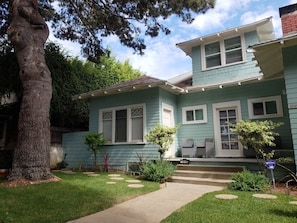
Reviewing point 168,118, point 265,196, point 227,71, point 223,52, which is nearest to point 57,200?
point 265,196

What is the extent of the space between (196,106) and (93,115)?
446 cm

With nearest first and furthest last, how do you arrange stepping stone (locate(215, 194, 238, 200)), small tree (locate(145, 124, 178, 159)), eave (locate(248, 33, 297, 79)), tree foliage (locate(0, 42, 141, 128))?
stepping stone (locate(215, 194, 238, 200))
eave (locate(248, 33, 297, 79))
small tree (locate(145, 124, 178, 159))
tree foliage (locate(0, 42, 141, 128))

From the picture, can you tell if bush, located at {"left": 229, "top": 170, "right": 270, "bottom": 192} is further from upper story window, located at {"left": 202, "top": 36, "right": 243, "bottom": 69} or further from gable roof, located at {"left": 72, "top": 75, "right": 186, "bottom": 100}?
upper story window, located at {"left": 202, "top": 36, "right": 243, "bottom": 69}

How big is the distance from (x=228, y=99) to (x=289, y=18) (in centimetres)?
313

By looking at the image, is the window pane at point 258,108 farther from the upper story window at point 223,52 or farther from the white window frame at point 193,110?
the upper story window at point 223,52

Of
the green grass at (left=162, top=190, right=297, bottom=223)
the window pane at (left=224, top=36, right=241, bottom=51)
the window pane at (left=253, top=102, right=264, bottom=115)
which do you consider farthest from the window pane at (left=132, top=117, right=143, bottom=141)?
the window pane at (left=224, top=36, right=241, bottom=51)

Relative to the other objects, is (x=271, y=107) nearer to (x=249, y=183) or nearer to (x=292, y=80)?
(x=292, y=80)

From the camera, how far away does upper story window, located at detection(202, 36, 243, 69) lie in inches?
352

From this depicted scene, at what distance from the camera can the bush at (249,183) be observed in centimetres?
504

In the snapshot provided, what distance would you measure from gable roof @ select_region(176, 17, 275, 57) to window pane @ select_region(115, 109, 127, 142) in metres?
4.10

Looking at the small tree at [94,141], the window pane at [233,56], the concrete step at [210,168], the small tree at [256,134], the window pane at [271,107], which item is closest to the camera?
the small tree at [256,134]

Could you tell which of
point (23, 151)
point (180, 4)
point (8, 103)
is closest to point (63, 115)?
point (8, 103)

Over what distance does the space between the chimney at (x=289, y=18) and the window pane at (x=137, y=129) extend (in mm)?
5337

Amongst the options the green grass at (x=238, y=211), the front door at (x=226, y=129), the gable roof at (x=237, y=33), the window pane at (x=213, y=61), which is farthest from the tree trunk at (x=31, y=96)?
the window pane at (x=213, y=61)
